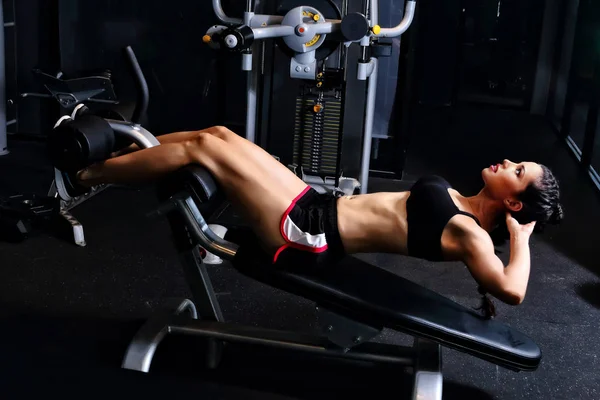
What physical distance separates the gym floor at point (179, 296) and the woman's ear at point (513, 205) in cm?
59

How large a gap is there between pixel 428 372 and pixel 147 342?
2.59ft

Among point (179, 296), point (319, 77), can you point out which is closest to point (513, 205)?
point (179, 296)

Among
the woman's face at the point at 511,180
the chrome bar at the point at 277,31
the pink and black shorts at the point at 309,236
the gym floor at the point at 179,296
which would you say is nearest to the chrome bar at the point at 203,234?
the pink and black shorts at the point at 309,236

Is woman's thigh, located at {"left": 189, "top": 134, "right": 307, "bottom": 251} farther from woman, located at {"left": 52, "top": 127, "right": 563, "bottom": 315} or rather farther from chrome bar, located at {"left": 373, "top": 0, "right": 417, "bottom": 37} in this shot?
chrome bar, located at {"left": 373, "top": 0, "right": 417, "bottom": 37}

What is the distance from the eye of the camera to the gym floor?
2.13m

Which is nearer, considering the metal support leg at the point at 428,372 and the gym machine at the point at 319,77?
the metal support leg at the point at 428,372

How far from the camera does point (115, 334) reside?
2.41 metres

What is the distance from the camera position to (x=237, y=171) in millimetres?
2037

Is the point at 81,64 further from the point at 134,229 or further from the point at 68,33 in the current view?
the point at 134,229

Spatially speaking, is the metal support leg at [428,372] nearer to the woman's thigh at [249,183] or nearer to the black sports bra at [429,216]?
the black sports bra at [429,216]

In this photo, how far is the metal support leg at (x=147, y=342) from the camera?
6.89ft

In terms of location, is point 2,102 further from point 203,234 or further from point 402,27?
point 203,234

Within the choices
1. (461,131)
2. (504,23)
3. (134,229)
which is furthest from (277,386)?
(504,23)

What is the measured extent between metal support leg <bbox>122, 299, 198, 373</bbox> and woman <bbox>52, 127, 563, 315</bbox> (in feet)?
1.34
